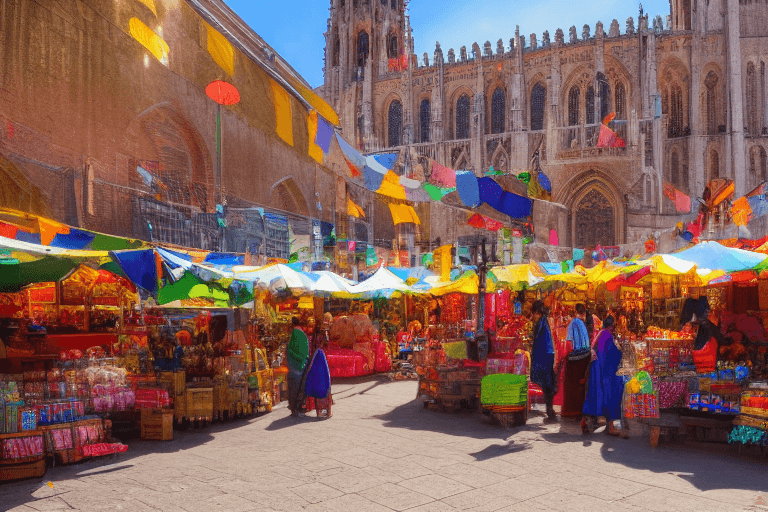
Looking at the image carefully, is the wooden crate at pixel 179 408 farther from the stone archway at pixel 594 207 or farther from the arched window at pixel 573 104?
the arched window at pixel 573 104

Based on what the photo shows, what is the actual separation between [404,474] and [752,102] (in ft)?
108

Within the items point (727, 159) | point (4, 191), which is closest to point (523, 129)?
point (727, 159)

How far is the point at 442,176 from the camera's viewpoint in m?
12.7

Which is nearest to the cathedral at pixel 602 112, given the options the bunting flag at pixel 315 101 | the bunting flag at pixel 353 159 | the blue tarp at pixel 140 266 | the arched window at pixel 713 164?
the arched window at pixel 713 164

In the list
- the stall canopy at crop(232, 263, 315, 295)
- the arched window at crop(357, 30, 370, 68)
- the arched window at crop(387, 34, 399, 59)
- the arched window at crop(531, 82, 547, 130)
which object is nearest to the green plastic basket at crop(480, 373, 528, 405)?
the stall canopy at crop(232, 263, 315, 295)

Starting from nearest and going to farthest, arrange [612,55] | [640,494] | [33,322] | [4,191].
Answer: [640,494]
[4,191]
[33,322]
[612,55]

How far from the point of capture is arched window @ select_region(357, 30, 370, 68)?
42688 mm

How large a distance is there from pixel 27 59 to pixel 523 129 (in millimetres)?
29656

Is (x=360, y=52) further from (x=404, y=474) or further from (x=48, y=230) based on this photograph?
(x=404, y=474)

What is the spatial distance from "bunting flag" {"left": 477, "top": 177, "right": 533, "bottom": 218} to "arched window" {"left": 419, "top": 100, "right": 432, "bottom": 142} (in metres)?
28.2

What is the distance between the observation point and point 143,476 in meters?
5.37

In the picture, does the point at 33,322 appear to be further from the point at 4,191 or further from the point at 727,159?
the point at 727,159

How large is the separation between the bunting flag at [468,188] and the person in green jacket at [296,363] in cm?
406

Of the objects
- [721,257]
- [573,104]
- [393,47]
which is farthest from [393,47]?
[721,257]
